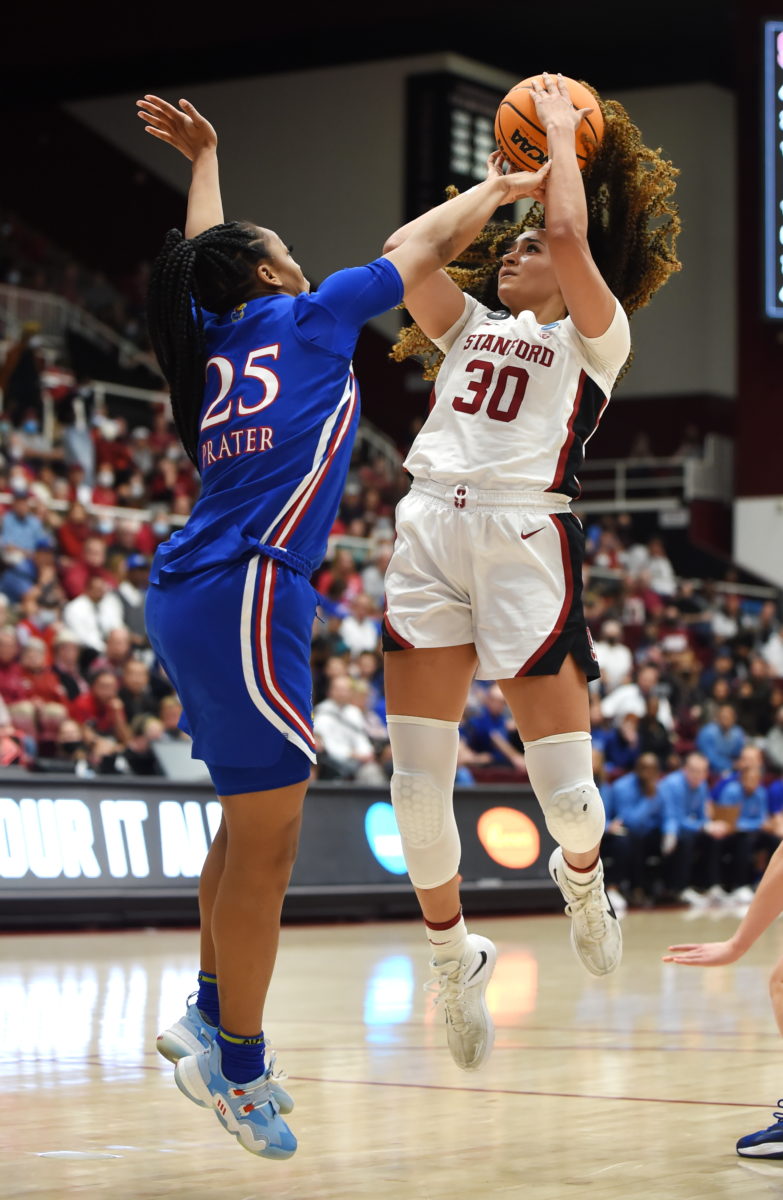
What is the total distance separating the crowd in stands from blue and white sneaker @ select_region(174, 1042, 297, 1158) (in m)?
5.65

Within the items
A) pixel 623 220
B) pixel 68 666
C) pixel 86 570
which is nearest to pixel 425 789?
pixel 623 220

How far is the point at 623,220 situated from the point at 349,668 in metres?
9.35

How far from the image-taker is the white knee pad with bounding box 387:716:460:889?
4.44 meters

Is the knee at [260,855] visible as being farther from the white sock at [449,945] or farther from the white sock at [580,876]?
the white sock at [580,876]

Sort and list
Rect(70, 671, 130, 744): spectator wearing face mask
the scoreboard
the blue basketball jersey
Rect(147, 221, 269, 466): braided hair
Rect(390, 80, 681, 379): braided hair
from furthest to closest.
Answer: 1. the scoreboard
2. Rect(70, 671, 130, 744): spectator wearing face mask
3. Rect(390, 80, 681, 379): braided hair
4. Rect(147, 221, 269, 466): braided hair
5. the blue basketball jersey

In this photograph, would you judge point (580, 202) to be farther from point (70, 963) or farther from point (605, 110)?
point (70, 963)

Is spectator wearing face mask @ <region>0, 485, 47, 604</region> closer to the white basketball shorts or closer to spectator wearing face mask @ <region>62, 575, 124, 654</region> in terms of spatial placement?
spectator wearing face mask @ <region>62, 575, 124, 654</region>

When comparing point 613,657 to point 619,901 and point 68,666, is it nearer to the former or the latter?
point 619,901

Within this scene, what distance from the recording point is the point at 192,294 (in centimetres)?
385

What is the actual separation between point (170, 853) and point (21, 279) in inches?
542

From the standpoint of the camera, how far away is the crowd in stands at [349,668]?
37.1 ft

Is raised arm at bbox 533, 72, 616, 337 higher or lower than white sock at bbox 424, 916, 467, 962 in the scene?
higher

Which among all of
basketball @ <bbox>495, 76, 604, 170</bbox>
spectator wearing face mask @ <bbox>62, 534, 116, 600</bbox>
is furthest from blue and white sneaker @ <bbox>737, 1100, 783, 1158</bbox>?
spectator wearing face mask @ <bbox>62, 534, 116, 600</bbox>

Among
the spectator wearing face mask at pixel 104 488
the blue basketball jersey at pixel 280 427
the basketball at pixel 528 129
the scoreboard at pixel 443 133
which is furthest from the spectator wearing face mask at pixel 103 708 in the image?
the scoreboard at pixel 443 133
